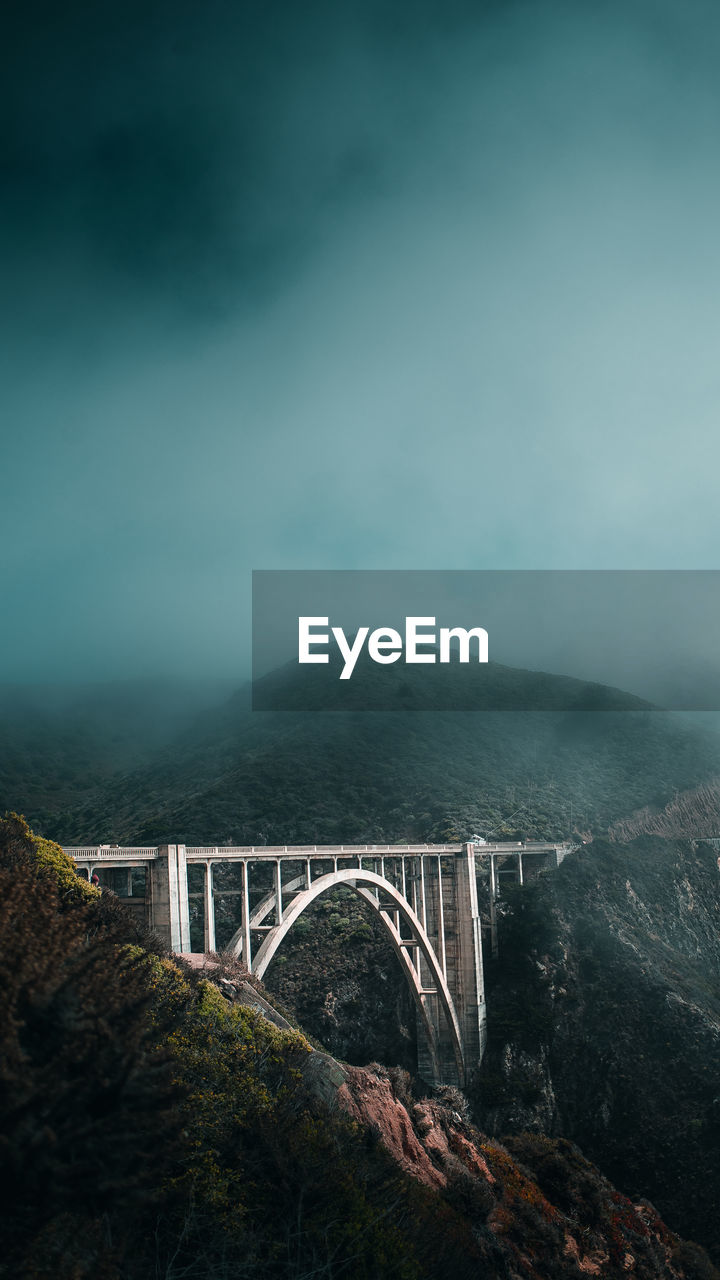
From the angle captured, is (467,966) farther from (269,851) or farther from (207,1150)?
(207,1150)

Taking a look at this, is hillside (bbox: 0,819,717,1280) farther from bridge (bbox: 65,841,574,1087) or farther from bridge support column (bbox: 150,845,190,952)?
bridge (bbox: 65,841,574,1087)

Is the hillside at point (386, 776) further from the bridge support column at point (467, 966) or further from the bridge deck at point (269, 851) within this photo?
the bridge support column at point (467, 966)

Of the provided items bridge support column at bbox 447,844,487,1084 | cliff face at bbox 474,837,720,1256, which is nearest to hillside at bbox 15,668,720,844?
cliff face at bbox 474,837,720,1256

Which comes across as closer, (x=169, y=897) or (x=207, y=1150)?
(x=207, y=1150)

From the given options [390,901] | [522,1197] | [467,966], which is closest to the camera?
[522,1197]

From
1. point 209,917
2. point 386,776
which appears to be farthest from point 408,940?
point 386,776

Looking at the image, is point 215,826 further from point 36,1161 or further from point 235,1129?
point 36,1161

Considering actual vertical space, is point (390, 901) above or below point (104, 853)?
below
